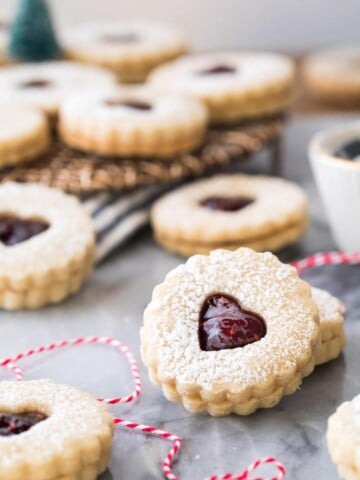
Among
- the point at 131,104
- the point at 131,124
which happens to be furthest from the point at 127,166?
the point at 131,104

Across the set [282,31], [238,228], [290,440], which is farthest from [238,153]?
[282,31]

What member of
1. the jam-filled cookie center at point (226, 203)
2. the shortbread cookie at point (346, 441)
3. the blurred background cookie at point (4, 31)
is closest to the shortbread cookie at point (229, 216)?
the jam-filled cookie center at point (226, 203)

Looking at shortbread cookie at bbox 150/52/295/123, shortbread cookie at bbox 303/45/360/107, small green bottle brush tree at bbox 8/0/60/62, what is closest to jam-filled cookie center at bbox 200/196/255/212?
shortbread cookie at bbox 150/52/295/123

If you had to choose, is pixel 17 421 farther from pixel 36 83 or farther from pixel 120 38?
pixel 120 38

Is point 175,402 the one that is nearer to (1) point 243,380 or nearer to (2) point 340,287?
(1) point 243,380

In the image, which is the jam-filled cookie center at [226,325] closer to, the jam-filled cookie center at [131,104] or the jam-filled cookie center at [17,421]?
the jam-filled cookie center at [17,421]

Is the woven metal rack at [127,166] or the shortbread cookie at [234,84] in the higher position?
the shortbread cookie at [234,84]

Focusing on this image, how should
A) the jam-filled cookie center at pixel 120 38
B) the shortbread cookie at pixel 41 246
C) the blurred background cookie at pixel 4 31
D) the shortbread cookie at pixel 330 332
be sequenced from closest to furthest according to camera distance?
the shortbread cookie at pixel 330 332 → the shortbread cookie at pixel 41 246 → the blurred background cookie at pixel 4 31 → the jam-filled cookie center at pixel 120 38
